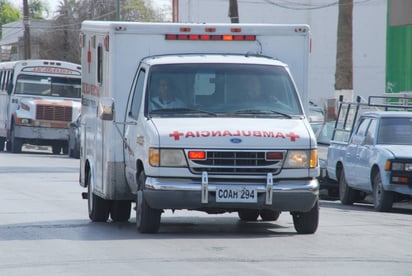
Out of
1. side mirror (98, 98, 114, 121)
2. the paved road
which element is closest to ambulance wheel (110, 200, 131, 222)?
the paved road

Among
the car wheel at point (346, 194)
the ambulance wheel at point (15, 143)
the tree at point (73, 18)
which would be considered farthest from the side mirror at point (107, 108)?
the tree at point (73, 18)

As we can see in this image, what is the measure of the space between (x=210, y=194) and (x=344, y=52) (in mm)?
19261

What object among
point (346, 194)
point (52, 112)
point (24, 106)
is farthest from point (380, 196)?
point (24, 106)

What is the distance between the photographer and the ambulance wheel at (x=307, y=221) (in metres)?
12.9

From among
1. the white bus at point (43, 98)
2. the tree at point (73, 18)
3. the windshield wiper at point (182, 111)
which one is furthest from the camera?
the tree at point (73, 18)

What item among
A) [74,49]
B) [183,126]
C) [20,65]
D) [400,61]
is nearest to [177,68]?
[183,126]

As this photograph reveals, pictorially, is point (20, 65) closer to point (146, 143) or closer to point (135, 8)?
point (146, 143)

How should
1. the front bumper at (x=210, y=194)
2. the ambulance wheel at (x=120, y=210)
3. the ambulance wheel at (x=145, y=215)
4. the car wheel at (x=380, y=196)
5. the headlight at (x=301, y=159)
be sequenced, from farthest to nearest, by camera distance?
the car wheel at (x=380, y=196), the ambulance wheel at (x=120, y=210), the ambulance wheel at (x=145, y=215), the headlight at (x=301, y=159), the front bumper at (x=210, y=194)

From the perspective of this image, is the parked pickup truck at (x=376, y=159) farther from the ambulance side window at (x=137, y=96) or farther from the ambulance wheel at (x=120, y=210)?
the ambulance side window at (x=137, y=96)

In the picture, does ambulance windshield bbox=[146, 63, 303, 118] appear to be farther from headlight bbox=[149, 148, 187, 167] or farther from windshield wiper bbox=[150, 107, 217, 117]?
headlight bbox=[149, 148, 187, 167]

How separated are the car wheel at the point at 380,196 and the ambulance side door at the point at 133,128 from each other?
19.4 ft

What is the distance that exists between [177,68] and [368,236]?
3.01 metres

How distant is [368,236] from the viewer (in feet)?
42.7

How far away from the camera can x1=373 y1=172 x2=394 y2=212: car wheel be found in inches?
705
